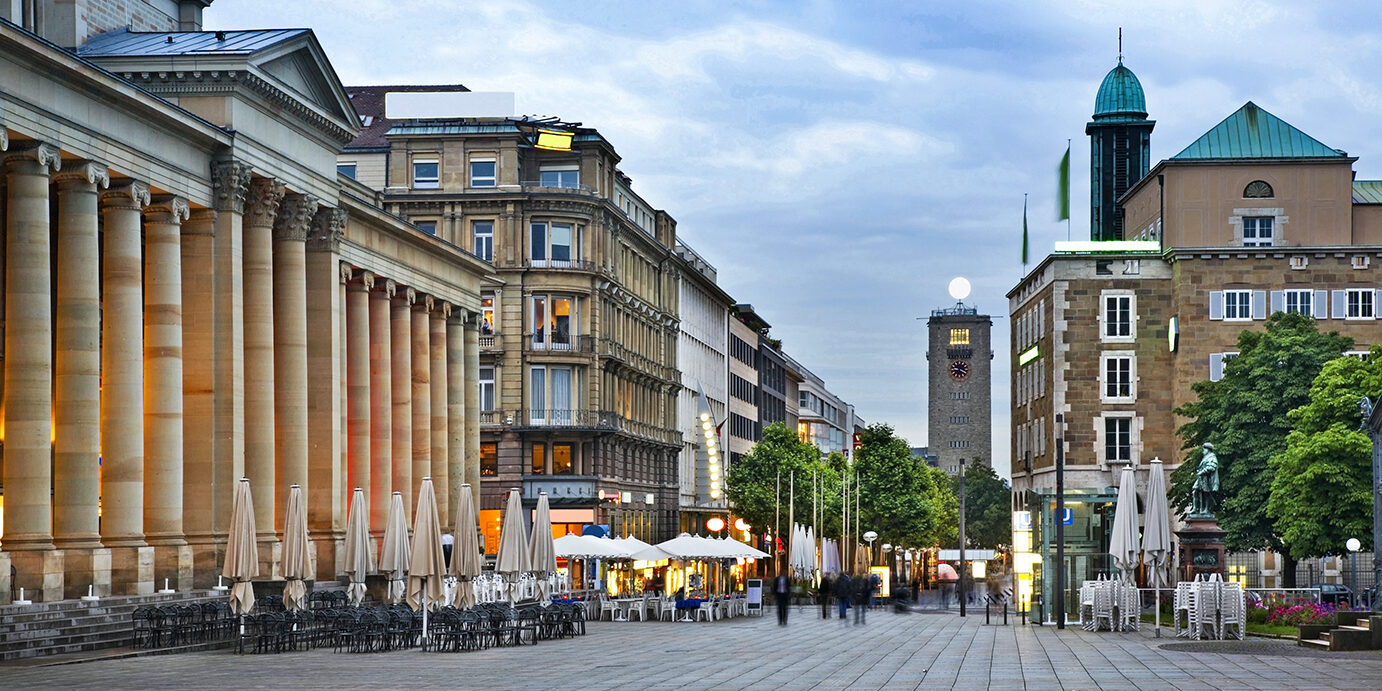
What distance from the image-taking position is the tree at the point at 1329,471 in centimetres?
6838

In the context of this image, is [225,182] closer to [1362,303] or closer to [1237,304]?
[1237,304]

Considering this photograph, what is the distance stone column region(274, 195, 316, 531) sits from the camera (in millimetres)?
57656

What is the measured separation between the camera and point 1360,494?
2675 inches

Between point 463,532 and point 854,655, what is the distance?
10.2 m

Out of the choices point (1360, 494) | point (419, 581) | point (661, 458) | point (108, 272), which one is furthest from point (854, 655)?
point (661, 458)

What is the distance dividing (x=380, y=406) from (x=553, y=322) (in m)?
24.1

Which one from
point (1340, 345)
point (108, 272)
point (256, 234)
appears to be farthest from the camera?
point (1340, 345)

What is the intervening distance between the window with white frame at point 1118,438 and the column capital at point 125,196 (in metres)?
60.2

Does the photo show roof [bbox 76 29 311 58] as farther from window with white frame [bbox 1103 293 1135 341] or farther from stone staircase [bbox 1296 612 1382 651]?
window with white frame [bbox 1103 293 1135 341]

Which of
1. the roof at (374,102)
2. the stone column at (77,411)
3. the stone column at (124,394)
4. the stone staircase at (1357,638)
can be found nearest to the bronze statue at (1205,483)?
the stone staircase at (1357,638)

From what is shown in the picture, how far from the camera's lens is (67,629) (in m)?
38.7

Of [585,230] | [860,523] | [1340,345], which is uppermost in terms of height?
[585,230]

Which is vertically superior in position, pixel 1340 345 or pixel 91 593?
pixel 1340 345

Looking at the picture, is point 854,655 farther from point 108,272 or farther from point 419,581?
point 108,272
